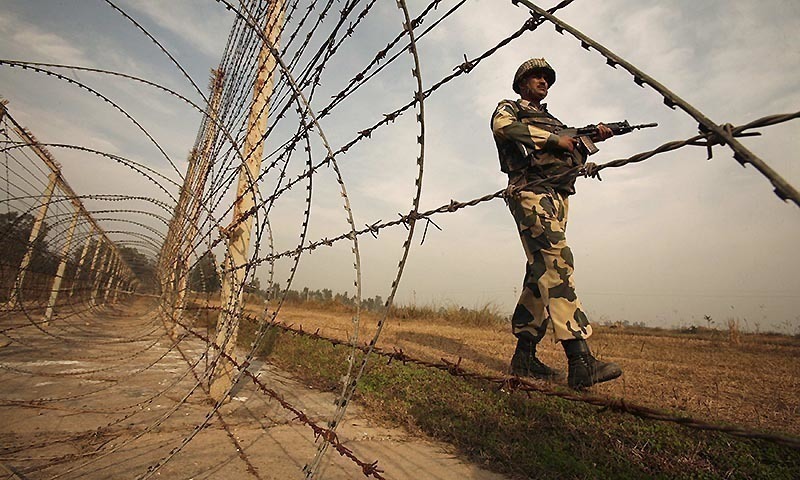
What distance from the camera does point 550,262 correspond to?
227 cm

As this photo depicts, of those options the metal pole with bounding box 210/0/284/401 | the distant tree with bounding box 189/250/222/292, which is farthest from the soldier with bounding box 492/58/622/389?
the distant tree with bounding box 189/250/222/292

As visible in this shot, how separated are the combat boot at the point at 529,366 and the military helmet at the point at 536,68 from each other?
1.79 metres

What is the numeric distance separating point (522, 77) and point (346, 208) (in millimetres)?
2151

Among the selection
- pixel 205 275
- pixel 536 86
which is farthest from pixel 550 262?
pixel 205 275

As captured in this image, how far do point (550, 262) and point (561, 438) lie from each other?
2.91ft

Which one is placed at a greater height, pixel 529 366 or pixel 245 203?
pixel 245 203

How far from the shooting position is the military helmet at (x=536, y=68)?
9.07ft

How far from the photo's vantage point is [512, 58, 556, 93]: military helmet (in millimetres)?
2766

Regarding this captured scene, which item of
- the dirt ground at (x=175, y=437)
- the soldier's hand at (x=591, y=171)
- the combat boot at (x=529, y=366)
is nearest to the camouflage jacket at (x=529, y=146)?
the combat boot at (x=529, y=366)

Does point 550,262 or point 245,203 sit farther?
point 245,203

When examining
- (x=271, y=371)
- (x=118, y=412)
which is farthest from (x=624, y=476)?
(x=271, y=371)

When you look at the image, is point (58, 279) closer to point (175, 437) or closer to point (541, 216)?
point (175, 437)

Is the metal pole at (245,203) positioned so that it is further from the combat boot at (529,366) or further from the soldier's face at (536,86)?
the combat boot at (529,366)

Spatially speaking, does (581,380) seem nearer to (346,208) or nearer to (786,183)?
(346,208)
